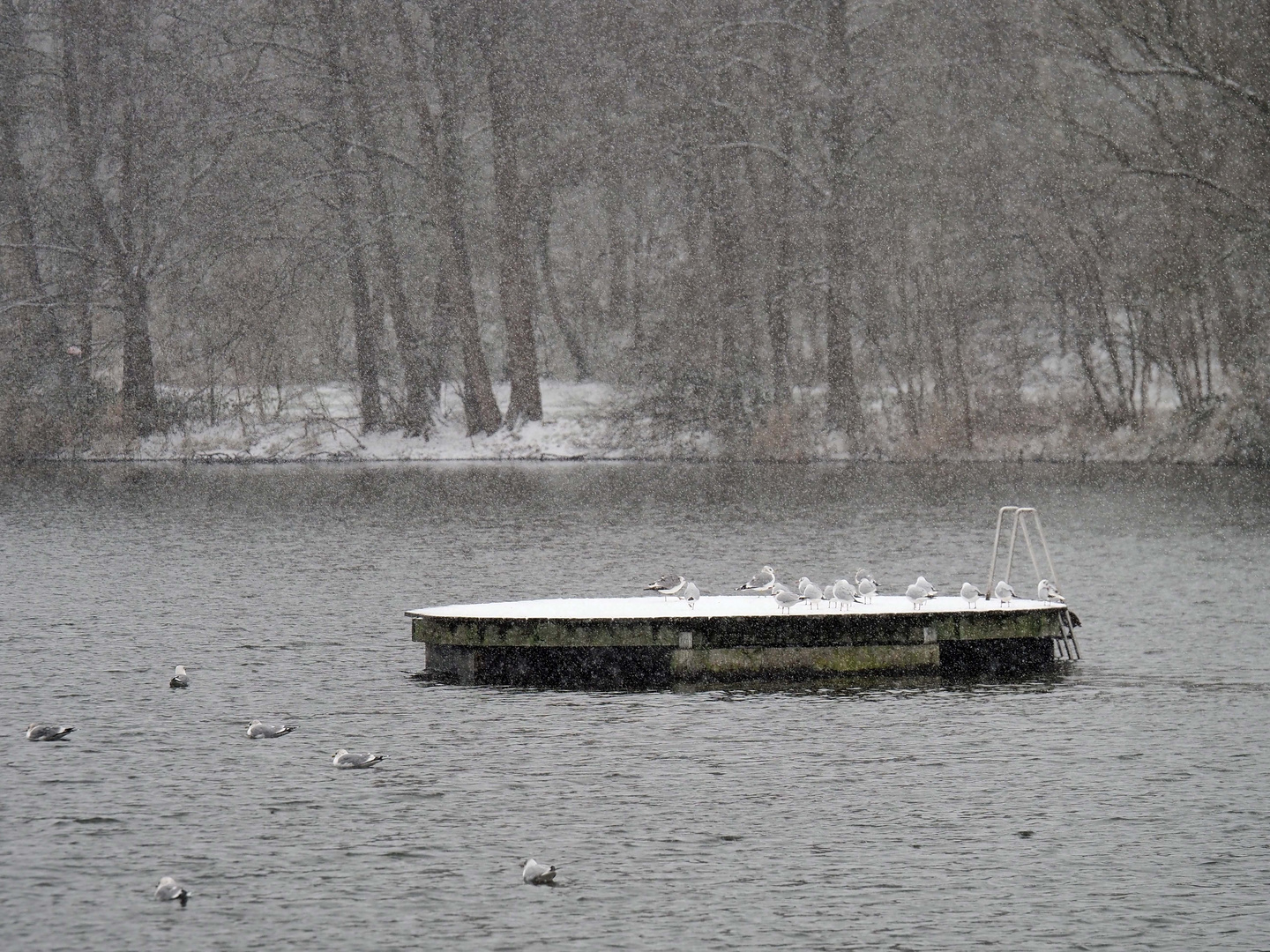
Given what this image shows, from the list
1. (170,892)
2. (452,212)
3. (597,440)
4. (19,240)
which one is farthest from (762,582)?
(19,240)

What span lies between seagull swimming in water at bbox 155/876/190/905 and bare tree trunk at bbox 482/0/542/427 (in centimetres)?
4881

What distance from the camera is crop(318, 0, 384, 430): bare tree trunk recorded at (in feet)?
198

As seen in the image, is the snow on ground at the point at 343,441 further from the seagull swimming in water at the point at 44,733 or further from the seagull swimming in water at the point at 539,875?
the seagull swimming in water at the point at 539,875

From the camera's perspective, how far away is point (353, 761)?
59.6 feet

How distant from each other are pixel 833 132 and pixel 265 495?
2030cm

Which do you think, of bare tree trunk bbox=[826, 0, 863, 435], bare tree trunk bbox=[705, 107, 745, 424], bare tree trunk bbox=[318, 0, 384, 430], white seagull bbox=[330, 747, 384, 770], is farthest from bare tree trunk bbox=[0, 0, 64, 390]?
white seagull bbox=[330, 747, 384, 770]

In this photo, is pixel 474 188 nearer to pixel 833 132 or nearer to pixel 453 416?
pixel 453 416

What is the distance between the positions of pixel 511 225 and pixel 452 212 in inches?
80.5

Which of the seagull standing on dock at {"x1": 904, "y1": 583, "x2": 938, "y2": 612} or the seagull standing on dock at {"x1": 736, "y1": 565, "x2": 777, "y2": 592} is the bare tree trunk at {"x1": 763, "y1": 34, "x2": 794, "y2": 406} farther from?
the seagull standing on dock at {"x1": 904, "y1": 583, "x2": 938, "y2": 612}

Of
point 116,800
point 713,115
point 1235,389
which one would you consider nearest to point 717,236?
Answer: point 713,115

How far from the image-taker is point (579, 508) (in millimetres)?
45406

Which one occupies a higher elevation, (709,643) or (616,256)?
(616,256)

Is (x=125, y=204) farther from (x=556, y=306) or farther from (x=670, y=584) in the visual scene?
(x=670, y=584)

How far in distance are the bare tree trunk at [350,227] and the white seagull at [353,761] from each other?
143 ft
